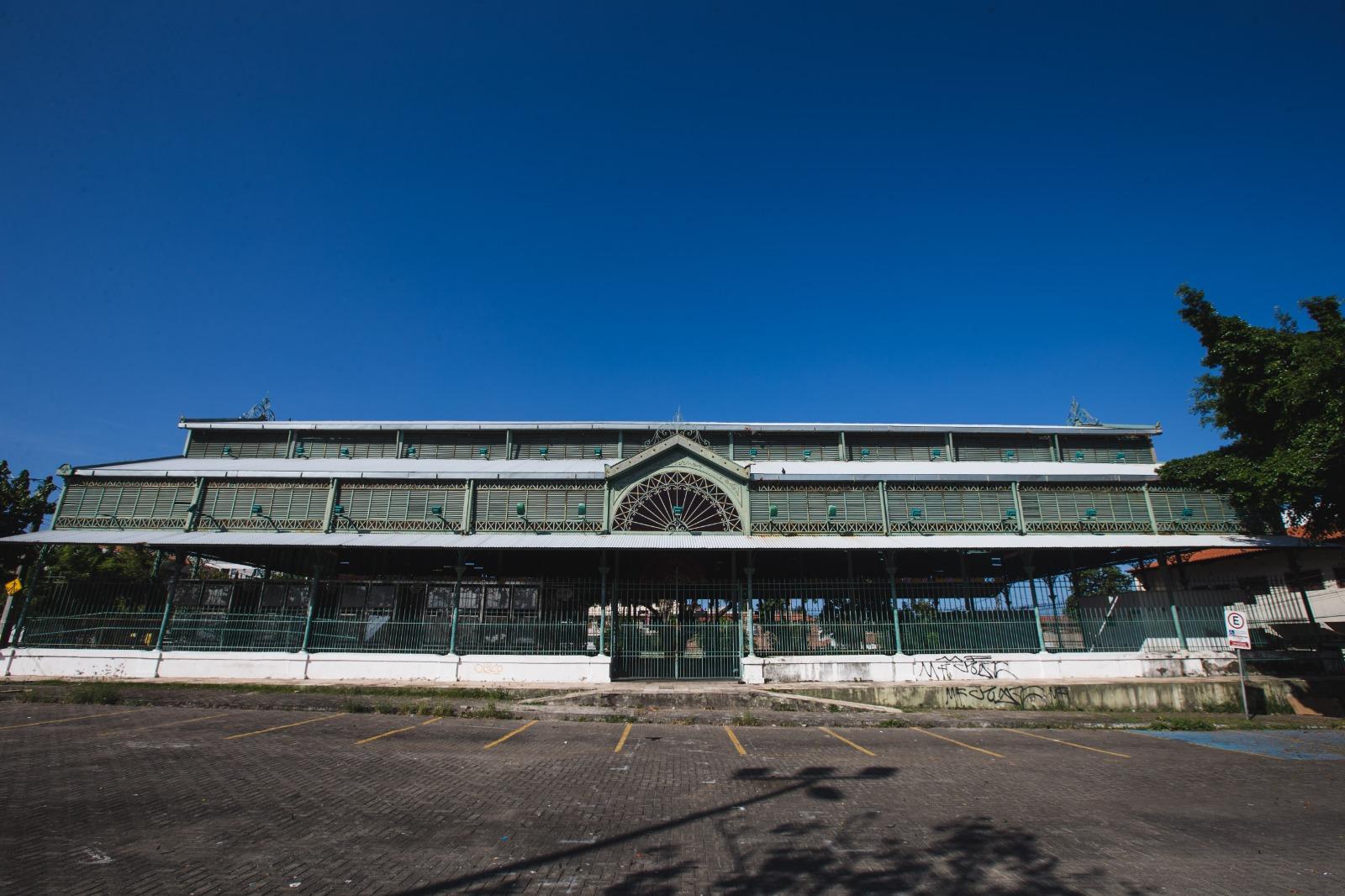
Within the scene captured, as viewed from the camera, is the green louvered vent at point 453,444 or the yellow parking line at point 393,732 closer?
the yellow parking line at point 393,732

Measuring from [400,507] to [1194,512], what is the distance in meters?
26.6

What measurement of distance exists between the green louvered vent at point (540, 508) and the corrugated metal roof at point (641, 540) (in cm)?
37

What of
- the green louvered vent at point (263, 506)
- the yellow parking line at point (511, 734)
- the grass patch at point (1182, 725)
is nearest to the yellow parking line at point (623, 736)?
the yellow parking line at point (511, 734)

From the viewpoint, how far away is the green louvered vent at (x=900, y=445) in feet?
101

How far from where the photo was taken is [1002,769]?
9648 mm

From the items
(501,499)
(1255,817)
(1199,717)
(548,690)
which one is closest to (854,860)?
(1255,817)

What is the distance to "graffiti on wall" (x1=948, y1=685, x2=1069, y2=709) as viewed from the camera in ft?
55.6

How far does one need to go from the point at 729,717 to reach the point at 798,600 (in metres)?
5.43

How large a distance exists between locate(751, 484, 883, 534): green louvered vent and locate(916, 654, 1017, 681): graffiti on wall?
4.34m

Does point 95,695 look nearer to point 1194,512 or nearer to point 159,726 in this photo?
point 159,726

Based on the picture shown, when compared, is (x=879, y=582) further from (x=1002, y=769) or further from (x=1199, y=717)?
(x=1002, y=769)

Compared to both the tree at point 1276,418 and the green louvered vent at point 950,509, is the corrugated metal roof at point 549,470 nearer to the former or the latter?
the green louvered vent at point 950,509

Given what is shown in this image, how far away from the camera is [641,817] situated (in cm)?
692

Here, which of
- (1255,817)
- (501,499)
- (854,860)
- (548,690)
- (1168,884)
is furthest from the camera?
(501,499)
